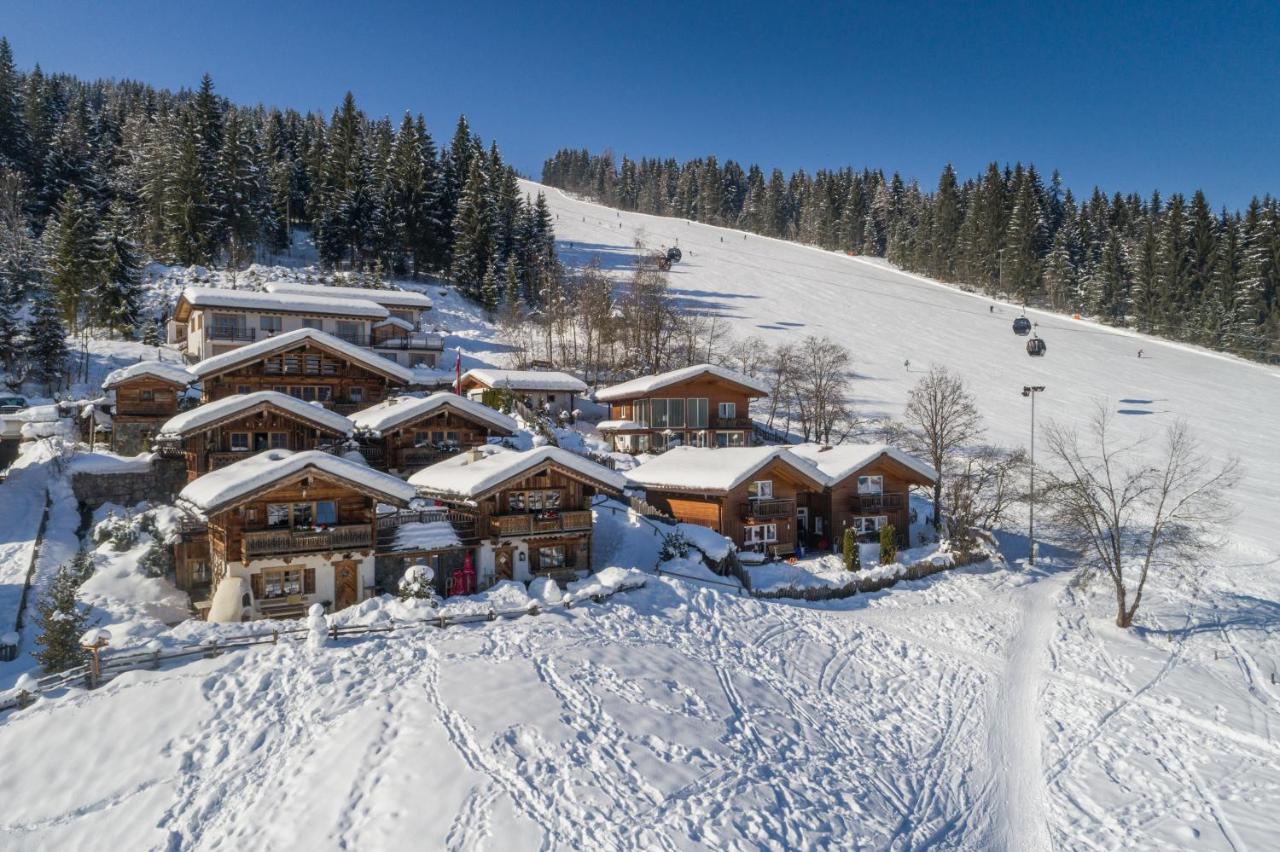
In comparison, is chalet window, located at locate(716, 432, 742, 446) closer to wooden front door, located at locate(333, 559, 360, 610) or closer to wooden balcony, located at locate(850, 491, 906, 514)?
wooden balcony, located at locate(850, 491, 906, 514)

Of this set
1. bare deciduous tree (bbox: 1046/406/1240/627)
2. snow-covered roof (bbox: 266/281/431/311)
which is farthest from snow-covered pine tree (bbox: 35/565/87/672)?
snow-covered roof (bbox: 266/281/431/311)

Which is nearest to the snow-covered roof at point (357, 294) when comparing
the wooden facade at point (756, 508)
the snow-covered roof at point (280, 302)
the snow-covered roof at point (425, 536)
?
the snow-covered roof at point (280, 302)

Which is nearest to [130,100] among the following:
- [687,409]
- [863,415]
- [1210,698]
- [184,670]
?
[687,409]

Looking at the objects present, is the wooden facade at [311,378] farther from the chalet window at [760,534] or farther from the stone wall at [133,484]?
the chalet window at [760,534]

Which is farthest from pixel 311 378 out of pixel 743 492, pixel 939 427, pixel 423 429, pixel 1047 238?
pixel 1047 238

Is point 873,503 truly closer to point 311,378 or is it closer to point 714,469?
point 714,469
